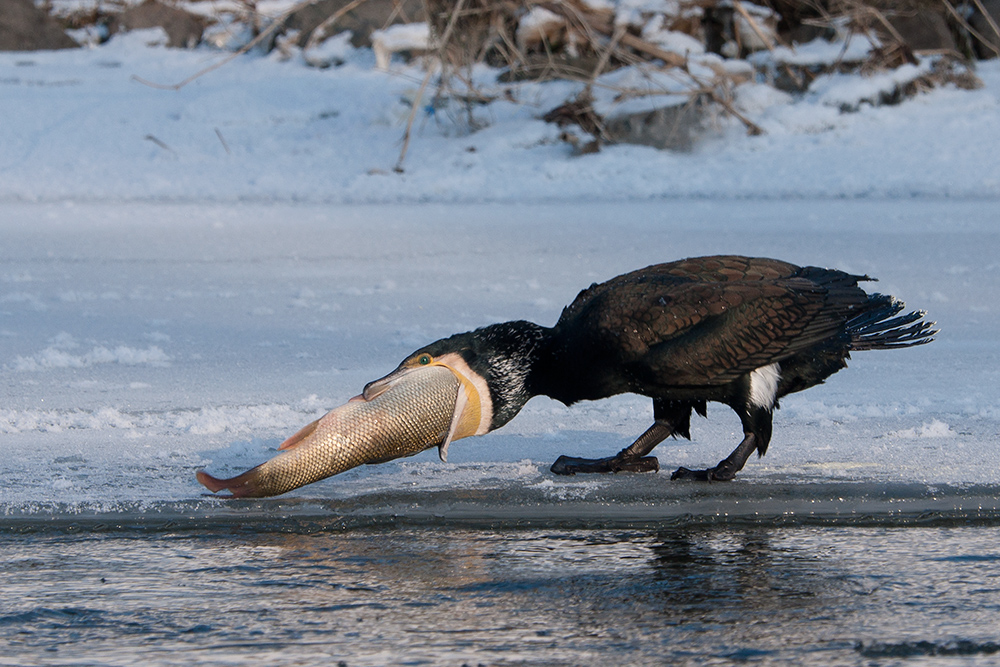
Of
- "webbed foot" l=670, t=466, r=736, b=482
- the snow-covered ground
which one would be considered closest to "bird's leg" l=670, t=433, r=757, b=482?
"webbed foot" l=670, t=466, r=736, b=482

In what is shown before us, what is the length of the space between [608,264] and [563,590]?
5.53 meters

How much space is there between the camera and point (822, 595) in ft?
8.70

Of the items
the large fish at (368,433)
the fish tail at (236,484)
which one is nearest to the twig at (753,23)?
the large fish at (368,433)

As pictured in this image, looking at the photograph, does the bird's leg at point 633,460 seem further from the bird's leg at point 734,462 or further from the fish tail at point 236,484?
the fish tail at point 236,484

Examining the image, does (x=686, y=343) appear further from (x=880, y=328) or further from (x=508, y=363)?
(x=880, y=328)

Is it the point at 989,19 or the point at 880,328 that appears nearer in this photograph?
the point at 880,328

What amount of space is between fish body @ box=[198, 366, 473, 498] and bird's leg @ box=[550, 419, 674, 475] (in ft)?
2.19

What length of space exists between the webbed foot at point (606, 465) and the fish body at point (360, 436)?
63 cm

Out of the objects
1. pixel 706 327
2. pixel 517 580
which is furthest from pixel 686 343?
pixel 517 580

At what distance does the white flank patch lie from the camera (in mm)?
3465

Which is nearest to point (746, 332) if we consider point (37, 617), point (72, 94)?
point (37, 617)

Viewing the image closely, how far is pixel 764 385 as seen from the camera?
11.5ft

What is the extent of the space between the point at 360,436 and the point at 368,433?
2 cm

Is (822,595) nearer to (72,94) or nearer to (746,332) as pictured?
(746,332)
